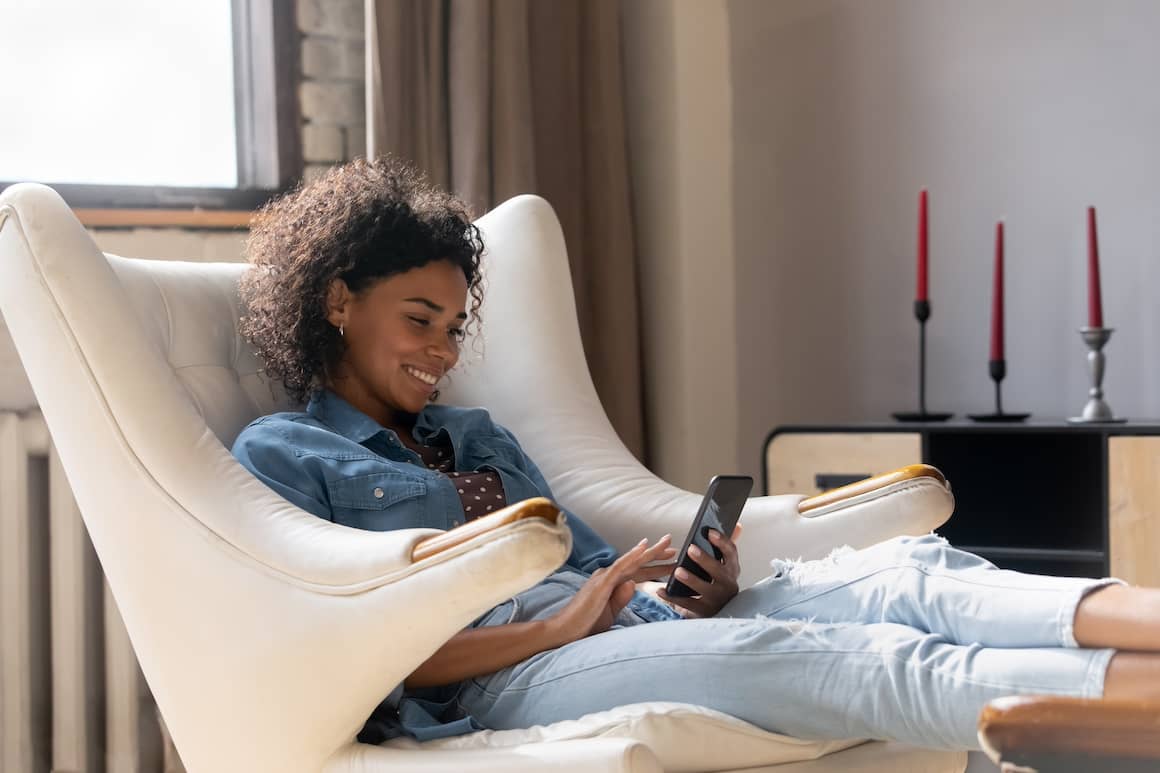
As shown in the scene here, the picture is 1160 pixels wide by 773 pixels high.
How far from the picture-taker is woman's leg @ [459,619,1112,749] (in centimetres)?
107

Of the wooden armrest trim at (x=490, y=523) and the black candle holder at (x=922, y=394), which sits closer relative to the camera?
the wooden armrest trim at (x=490, y=523)

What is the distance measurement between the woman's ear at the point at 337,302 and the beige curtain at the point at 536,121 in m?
0.84

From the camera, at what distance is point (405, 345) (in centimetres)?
152

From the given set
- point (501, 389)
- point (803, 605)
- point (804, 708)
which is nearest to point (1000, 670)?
point (804, 708)

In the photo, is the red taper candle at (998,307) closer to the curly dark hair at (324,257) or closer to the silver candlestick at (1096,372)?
the silver candlestick at (1096,372)

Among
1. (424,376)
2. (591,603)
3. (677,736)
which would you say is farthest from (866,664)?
(424,376)

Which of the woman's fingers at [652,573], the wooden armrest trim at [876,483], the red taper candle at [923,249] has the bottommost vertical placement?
the woman's fingers at [652,573]

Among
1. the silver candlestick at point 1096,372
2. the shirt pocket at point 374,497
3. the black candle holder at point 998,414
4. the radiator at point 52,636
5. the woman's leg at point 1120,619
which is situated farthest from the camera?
the black candle holder at point 998,414

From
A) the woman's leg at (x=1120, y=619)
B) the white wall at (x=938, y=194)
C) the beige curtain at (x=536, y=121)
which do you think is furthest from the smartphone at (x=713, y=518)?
the white wall at (x=938, y=194)

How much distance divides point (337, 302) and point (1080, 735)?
1097 mm

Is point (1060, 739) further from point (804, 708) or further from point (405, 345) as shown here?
point (405, 345)

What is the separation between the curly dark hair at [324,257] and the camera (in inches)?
60.6

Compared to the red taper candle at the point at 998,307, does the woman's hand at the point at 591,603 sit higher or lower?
lower

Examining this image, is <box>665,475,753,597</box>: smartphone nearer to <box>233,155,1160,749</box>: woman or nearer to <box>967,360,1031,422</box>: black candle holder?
<box>233,155,1160,749</box>: woman
